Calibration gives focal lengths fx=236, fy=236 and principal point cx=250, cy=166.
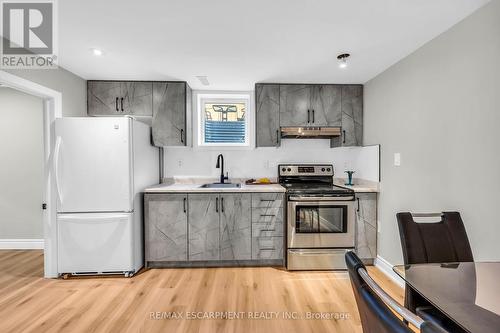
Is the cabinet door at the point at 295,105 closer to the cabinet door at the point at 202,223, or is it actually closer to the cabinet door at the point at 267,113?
the cabinet door at the point at 267,113

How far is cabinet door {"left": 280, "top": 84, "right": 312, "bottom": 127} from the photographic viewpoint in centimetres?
314

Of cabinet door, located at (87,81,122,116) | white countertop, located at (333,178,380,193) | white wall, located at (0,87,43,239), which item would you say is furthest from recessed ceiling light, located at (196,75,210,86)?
white wall, located at (0,87,43,239)

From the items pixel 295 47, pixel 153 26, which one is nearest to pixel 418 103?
pixel 295 47

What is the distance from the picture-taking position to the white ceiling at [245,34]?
1589 millimetres

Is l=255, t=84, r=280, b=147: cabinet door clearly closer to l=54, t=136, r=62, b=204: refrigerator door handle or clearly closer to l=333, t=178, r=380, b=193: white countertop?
l=333, t=178, r=380, b=193: white countertop

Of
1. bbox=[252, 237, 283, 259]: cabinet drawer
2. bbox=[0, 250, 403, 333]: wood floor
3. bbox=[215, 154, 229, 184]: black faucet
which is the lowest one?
bbox=[0, 250, 403, 333]: wood floor

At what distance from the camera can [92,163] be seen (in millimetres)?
2488

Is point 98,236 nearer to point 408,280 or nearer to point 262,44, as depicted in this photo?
point 262,44

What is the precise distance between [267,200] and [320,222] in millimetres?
665

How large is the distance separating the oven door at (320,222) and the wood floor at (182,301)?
354 millimetres

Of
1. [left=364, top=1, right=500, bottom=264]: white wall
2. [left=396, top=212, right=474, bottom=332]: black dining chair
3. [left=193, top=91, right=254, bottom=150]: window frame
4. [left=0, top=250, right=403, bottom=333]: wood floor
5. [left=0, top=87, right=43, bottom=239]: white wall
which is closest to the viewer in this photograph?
[left=396, top=212, right=474, bottom=332]: black dining chair

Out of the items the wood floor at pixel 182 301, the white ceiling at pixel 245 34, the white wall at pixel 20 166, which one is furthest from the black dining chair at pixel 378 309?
the white wall at pixel 20 166

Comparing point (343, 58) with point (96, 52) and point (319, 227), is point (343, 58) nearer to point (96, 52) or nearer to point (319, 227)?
point (319, 227)

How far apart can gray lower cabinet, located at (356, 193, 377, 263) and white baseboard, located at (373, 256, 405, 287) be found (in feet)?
0.28
